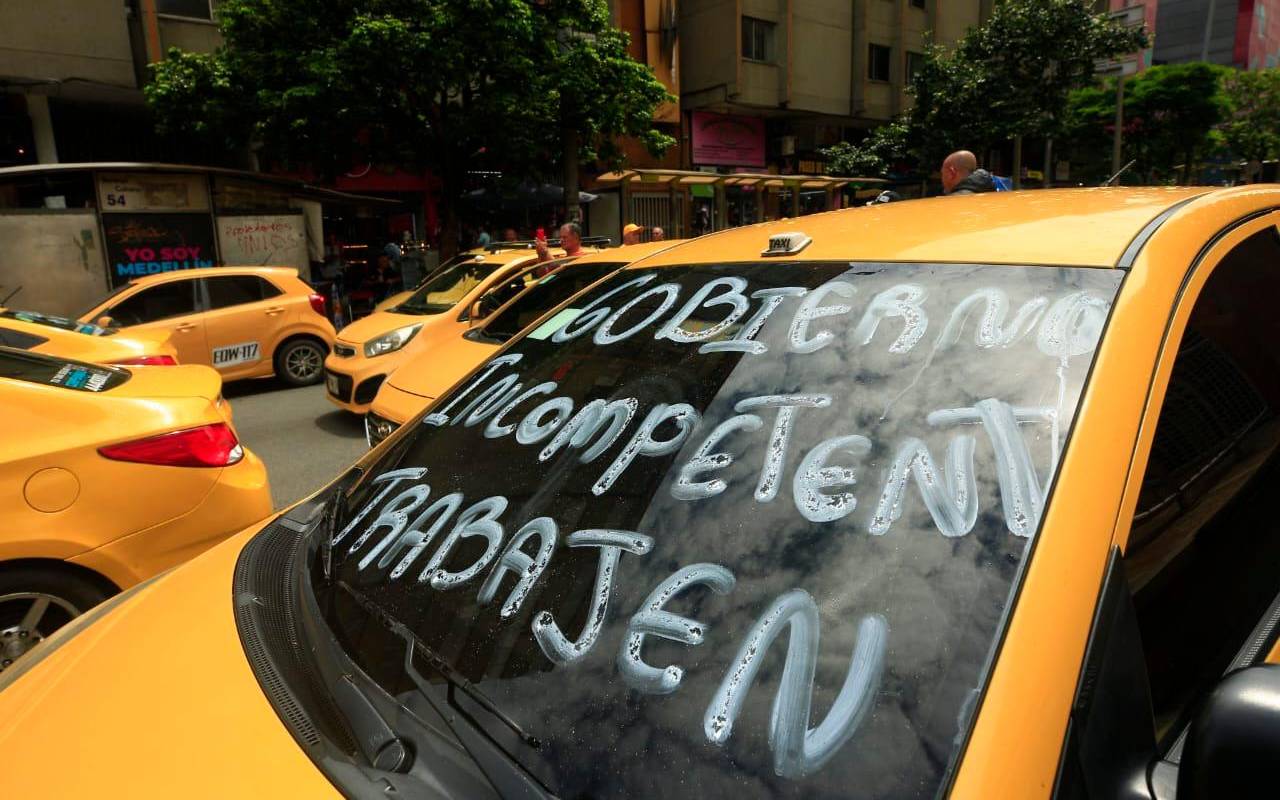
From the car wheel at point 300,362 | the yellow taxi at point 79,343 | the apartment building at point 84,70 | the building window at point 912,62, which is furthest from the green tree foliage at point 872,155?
the yellow taxi at point 79,343

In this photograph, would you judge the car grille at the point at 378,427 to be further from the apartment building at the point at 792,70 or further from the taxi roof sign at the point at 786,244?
the apartment building at the point at 792,70

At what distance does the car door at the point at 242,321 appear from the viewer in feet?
30.4

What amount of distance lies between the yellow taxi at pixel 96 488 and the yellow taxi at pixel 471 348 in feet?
4.41

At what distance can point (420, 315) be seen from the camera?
7.95 m

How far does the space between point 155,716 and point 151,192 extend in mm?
13317

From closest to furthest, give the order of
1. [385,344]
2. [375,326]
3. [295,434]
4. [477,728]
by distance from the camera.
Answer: [477,728], [385,344], [295,434], [375,326]

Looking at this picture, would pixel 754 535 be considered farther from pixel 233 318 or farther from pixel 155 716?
pixel 233 318

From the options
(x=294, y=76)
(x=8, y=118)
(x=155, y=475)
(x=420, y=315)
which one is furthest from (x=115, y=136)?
(x=155, y=475)

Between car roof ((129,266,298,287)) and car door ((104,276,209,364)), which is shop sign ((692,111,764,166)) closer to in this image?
car roof ((129,266,298,287))

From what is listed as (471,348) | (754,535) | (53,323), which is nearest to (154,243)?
(53,323)

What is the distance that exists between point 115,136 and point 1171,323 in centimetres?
2163

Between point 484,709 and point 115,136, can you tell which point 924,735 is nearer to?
point 484,709

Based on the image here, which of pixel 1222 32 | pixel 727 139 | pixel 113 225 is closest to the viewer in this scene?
pixel 113 225

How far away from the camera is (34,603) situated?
2.90 m
